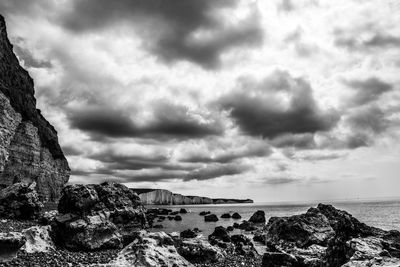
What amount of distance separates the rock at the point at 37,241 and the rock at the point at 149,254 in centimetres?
953

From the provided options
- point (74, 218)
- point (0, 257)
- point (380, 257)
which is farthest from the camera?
point (74, 218)

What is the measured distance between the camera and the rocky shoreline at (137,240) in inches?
512

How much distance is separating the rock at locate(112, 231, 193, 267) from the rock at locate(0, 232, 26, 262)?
6.59 m

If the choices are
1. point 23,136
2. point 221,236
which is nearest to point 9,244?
point 221,236

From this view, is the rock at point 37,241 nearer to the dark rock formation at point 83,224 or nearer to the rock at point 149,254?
the dark rock formation at point 83,224

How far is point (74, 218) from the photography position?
92.7ft

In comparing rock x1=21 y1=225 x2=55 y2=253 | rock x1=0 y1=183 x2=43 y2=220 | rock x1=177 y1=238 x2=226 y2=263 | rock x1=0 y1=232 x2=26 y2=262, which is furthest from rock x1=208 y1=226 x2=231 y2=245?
rock x1=0 y1=232 x2=26 y2=262

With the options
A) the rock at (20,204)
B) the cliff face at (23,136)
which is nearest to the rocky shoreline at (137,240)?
the rock at (20,204)

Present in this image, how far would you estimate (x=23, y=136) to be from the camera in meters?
106

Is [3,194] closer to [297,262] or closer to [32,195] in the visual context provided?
[32,195]

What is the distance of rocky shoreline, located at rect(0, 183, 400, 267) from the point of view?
42.7 ft

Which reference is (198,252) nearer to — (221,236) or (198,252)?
(198,252)

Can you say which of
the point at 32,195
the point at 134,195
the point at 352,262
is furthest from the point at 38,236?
the point at 134,195

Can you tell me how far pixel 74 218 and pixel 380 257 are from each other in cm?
2472
